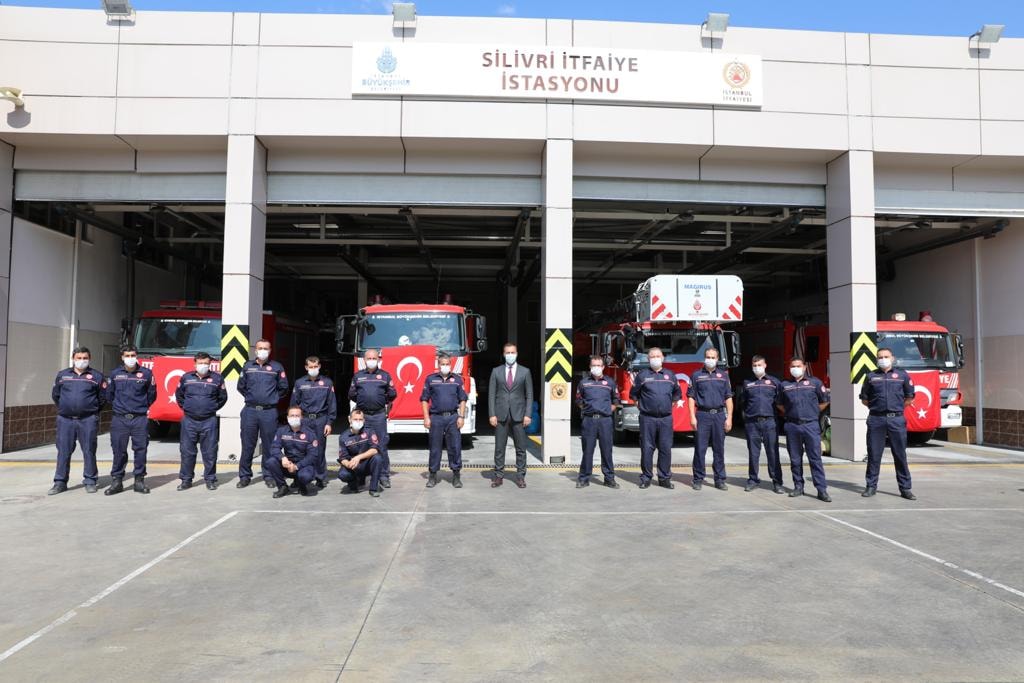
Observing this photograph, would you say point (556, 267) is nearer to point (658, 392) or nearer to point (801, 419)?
point (658, 392)

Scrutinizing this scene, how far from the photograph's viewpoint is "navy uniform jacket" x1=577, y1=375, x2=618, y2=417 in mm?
8211

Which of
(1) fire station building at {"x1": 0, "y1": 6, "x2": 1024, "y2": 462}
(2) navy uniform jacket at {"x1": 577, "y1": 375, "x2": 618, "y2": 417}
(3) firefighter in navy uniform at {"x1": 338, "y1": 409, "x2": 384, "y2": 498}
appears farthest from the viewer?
(1) fire station building at {"x1": 0, "y1": 6, "x2": 1024, "y2": 462}

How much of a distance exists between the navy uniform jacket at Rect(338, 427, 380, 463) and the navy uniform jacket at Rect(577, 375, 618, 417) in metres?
2.67

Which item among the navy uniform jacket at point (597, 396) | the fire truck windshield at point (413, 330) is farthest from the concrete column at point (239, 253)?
the navy uniform jacket at point (597, 396)

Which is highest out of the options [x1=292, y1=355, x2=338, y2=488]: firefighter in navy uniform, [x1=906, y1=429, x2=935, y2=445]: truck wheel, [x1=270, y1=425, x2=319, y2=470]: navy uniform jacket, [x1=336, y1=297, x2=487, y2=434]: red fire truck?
[x1=336, y1=297, x2=487, y2=434]: red fire truck

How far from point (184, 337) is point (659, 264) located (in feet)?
45.6

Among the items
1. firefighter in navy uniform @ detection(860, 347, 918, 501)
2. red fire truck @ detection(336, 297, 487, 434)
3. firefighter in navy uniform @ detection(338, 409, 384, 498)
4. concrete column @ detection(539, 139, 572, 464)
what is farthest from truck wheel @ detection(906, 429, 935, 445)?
firefighter in navy uniform @ detection(338, 409, 384, 498)

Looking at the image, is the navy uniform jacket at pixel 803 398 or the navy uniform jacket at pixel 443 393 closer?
the navy uniform jacket at pixel 803 398

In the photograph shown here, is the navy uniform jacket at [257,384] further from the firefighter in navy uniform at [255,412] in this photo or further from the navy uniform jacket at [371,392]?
the navy uniform jacket at [371,392]

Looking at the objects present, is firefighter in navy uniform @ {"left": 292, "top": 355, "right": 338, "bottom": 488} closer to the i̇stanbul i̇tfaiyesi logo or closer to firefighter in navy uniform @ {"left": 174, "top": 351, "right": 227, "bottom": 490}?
firefighter in navy uniform @ {"left": 174, "top": 351, "right": 227, "bottom": 490}

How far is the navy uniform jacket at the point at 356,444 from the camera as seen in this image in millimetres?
7586

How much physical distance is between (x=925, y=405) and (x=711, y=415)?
6843 millimetres

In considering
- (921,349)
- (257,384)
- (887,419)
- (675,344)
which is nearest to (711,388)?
(887,419)

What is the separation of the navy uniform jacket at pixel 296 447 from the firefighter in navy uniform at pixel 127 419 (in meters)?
1.61
